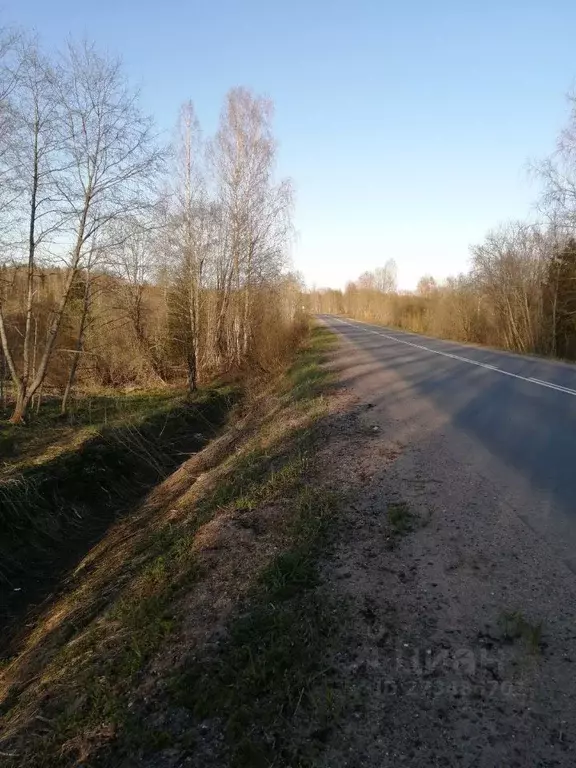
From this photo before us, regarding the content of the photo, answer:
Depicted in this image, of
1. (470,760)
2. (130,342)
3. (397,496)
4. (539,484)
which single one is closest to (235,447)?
(397,496)

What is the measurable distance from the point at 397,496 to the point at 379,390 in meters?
6.54

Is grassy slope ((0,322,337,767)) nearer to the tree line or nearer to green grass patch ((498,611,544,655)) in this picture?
green grass patch ((498,611,544,655))

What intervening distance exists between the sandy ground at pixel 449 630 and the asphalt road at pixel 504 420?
233 mm

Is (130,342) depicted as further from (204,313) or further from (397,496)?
(397,496)

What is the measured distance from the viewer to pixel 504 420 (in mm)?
8539

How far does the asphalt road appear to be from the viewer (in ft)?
17.2

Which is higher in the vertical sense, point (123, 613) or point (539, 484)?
point (539, 484)

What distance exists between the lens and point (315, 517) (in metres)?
5.21

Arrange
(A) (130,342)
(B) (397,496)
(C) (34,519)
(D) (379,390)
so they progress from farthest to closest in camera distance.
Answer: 1. (A) (130,342)
2. (D) (379,390)
3. (C) (34,519)
4. (B) (397,496)

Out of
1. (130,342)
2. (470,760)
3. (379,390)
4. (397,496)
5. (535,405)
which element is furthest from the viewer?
(130,342)

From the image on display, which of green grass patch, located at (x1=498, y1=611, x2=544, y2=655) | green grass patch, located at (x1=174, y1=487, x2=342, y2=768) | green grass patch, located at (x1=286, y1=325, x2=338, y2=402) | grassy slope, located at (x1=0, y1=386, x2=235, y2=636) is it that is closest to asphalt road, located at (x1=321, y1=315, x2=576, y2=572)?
green grass patch, located at (x1=286, y1=325, x2=338, y2=402)

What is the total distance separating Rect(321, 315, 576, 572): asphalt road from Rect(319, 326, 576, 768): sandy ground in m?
0.23

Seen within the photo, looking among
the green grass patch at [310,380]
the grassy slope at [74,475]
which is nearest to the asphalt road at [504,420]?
the green grass patch at [310,380]

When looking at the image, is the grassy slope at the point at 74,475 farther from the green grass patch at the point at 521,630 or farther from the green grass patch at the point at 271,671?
the green grass patch at the point at 521,630
